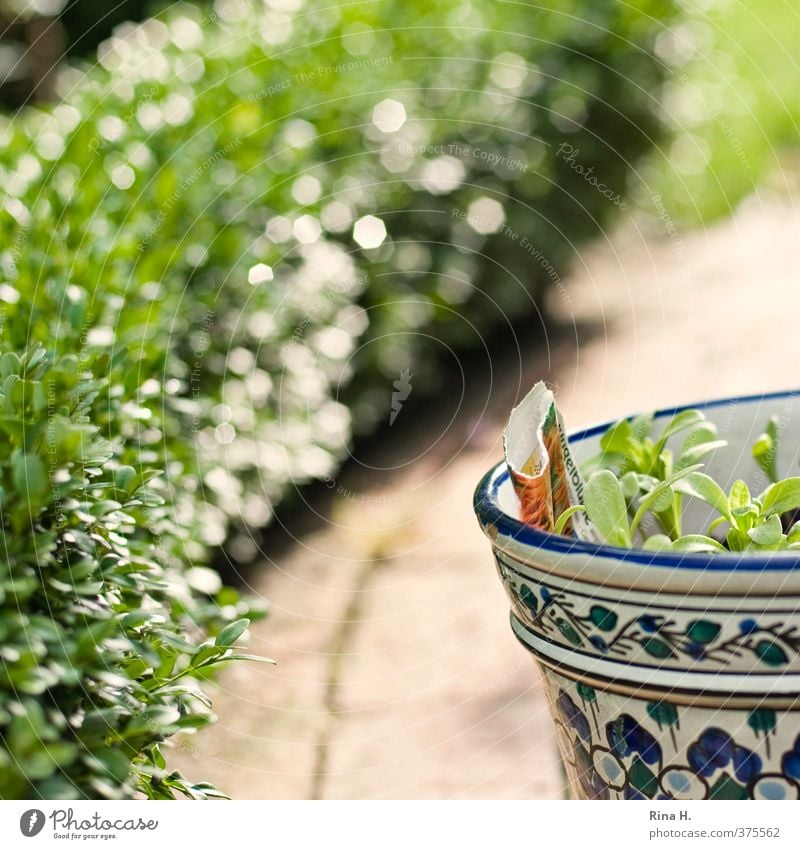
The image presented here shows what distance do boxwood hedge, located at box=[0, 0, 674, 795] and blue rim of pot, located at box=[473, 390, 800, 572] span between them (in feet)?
0.89

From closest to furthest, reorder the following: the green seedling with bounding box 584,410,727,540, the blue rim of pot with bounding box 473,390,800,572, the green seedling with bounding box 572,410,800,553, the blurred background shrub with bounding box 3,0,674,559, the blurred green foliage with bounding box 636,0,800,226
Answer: the blue rim of pot with bounding box 473,390,800,572
the green seedling with bounding box 572,410,800,553
the green seedling with bounding box 584,410,727,540
the blurred background shrub with bounding box 3,0,674,559
the blurred green foliage with bounding box 636,0,800,226

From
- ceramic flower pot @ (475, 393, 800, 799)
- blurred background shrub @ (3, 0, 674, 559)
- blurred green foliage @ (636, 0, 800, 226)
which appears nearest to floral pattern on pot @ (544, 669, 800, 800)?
ceramic flower pot @ (475, 393, 800, 799)

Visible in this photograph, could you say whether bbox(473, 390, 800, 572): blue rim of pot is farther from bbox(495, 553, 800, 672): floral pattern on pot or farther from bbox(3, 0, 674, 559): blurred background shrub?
bbox(3, 0, 674, 559): blurred background shrub

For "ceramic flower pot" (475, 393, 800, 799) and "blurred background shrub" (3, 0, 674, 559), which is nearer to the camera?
"ceramic flower pot" (475, 393, 800, 799)

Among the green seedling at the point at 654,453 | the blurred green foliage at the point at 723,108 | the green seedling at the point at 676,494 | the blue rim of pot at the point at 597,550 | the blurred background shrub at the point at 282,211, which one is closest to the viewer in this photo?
the blue rim of pot at the point at 597,550

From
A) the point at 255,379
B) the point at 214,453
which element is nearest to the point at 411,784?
the point at 214,453

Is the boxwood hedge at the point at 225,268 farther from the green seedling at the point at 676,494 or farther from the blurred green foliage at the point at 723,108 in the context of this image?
the green seedling at the point at 676,494

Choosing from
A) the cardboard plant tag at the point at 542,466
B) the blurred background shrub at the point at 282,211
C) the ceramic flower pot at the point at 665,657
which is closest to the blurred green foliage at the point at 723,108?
the blurred background shrub at the point at 282,211

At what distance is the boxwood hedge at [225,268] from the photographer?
89 cm

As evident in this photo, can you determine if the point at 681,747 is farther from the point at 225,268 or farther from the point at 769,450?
the point at 225,268

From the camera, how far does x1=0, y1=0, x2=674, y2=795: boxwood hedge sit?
0.89 meters

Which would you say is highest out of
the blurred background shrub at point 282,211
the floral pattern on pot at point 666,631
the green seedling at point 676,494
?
the blurred background shrub at point 282,211

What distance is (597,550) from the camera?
0.76m

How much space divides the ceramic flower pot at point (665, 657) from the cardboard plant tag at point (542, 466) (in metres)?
0.04
